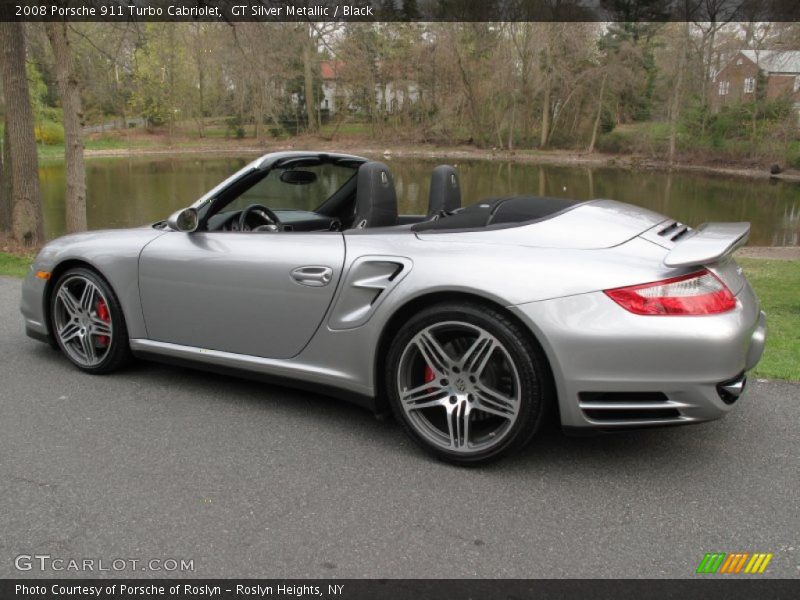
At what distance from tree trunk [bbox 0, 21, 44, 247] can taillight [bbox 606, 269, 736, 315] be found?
460 inches

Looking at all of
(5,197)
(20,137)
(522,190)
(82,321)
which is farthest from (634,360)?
(522,190)

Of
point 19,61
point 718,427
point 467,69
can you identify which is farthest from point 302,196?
point 467,69

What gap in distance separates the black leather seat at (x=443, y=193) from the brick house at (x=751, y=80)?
38.0 metres

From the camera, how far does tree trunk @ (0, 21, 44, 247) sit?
11406 millimetres

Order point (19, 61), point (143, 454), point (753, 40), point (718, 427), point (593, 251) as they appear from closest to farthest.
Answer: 1. point (593, 251)
2. point (143, 454)
3. point (718, 427)
4. point (19, 61)
5. point (753, 40)

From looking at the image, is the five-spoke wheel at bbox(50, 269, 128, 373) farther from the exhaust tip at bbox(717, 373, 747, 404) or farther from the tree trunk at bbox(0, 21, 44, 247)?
the tree trunk at bbox(0, 21, 44, 247)

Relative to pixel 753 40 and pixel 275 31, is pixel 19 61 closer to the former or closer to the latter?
pixel 275 31

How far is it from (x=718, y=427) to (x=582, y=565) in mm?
1520

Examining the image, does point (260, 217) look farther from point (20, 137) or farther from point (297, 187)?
point (20, 137)

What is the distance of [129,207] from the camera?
2297cm

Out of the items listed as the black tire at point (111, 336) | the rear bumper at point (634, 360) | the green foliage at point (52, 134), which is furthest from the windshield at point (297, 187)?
the green foliage at point (52, 134)

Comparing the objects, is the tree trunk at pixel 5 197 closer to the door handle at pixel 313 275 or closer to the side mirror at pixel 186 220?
the side mirror at pixel 186 220

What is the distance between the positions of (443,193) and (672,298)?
1819 mm
